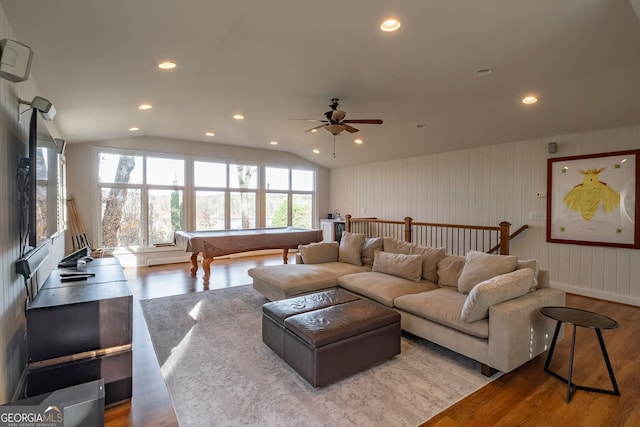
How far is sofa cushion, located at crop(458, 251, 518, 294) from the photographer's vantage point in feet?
9.86

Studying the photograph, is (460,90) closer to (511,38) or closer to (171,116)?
(511,38)

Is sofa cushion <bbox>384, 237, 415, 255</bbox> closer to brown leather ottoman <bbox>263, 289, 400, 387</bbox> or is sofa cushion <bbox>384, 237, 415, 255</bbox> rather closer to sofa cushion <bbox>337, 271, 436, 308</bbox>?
sofa cushion <bbox>337, 271, 436, 308</bbox>

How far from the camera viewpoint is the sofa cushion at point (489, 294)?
97.0 inches

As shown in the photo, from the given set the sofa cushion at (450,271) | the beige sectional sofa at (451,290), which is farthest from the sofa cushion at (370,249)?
the sofa cushion at (450,271)

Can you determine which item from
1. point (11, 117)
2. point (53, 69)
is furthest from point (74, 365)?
point (53, 69)

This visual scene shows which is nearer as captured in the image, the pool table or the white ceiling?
the white ceiling

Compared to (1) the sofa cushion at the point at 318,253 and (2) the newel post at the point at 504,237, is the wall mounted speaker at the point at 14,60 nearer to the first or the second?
(1) the sofa cushion at the point at 318,253

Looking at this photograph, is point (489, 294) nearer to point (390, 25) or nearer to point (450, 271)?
point (450, 271)

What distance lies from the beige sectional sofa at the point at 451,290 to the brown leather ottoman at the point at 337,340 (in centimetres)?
45

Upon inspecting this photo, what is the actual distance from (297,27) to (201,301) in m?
3.71

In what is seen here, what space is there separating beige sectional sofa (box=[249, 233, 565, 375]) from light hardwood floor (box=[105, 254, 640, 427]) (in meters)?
0.18

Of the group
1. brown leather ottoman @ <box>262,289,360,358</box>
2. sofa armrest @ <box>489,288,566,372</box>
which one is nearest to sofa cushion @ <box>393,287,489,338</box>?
sofa armrest @ <box>489,288,566,372</box>

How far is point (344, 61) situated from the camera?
340cm

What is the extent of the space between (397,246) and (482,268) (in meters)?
1.35
